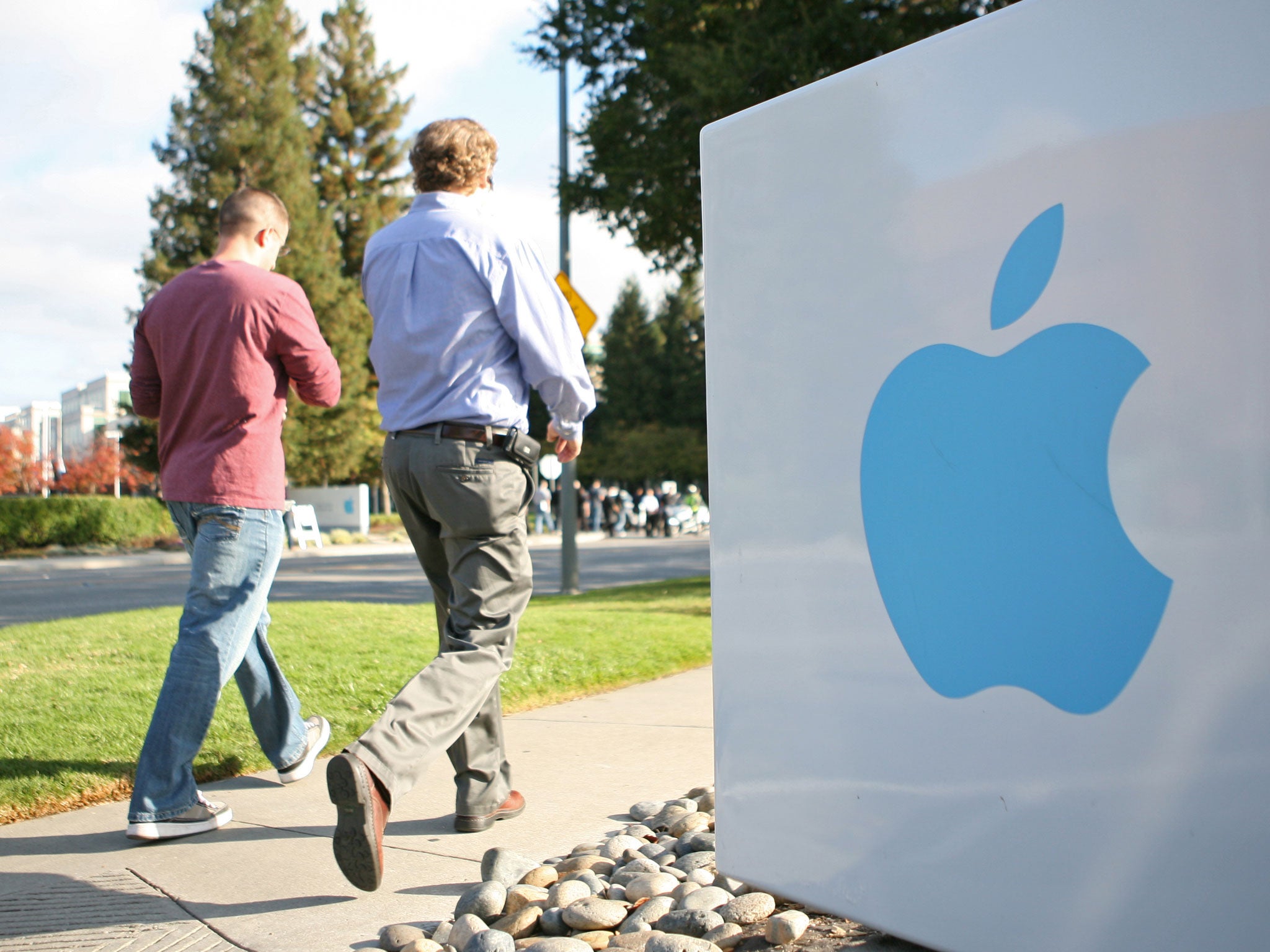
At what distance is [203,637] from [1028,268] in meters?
2.39

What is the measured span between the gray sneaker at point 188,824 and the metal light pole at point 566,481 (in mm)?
7390

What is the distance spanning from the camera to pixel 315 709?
4523mm

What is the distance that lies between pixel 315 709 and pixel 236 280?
6.50 ft

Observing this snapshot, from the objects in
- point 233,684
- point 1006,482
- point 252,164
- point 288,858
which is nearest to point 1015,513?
point 1006,482

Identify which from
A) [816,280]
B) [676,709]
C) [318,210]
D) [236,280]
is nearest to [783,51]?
[676,709]

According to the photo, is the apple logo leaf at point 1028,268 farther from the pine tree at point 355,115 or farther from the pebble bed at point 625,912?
the pine tree at point 355,115

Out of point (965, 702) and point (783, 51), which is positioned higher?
point (783, 51)

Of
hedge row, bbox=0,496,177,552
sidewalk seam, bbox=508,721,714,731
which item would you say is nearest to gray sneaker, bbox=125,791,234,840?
sidewalk seam, bbox=508,721,714,731

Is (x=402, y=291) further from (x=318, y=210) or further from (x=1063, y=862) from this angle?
(x=318, y=210)

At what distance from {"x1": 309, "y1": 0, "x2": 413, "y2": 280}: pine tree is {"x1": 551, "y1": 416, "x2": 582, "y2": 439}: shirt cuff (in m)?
38.0

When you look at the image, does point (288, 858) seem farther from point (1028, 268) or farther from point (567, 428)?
point (1028, 268)

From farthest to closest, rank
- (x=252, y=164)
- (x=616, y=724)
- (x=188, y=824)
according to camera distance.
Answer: (x=252, y=164) < (x=616, y=724) < (x=188, y=824)

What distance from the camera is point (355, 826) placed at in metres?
2.31

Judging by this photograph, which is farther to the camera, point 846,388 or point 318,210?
point 318,210
